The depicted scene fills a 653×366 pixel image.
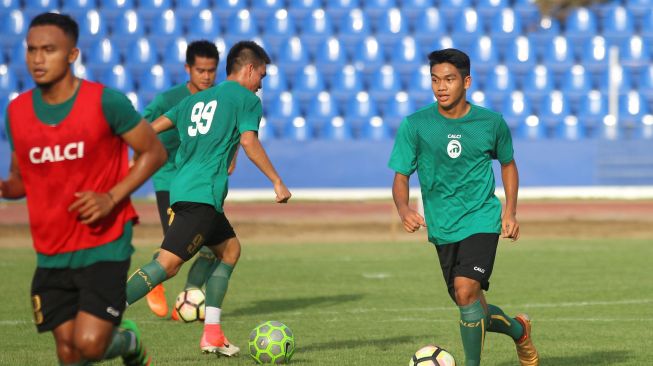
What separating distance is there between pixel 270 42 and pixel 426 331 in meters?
18.7

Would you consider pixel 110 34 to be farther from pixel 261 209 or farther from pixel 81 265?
pixel 81 265

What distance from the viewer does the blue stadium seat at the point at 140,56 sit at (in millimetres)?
27448

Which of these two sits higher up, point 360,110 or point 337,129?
point 360,110

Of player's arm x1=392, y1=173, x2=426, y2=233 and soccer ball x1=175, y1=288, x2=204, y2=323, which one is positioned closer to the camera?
player's arm x1=392, y1=173, x2=426, y2=233

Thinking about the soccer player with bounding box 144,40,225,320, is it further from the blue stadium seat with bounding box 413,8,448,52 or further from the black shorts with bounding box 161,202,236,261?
the blue stadium seat with bounding box 413,8,448,52

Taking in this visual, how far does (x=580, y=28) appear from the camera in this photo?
2841cm

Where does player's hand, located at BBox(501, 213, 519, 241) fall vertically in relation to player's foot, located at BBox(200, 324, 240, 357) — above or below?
above

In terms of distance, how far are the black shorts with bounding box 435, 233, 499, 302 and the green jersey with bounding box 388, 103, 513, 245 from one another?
4 centimetres

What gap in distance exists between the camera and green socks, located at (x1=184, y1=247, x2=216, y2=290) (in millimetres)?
10609

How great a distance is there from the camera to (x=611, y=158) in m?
25.5

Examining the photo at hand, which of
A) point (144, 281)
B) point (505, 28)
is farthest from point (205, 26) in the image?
point (144, 281)

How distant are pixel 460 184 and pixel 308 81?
20628 millimetres

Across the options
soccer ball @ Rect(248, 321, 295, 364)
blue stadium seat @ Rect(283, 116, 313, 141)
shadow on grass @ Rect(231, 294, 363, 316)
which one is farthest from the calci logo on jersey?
blue stadium seat @ Rect(283, 116, 313, 141)

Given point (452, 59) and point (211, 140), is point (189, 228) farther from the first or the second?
point (452, 59)
